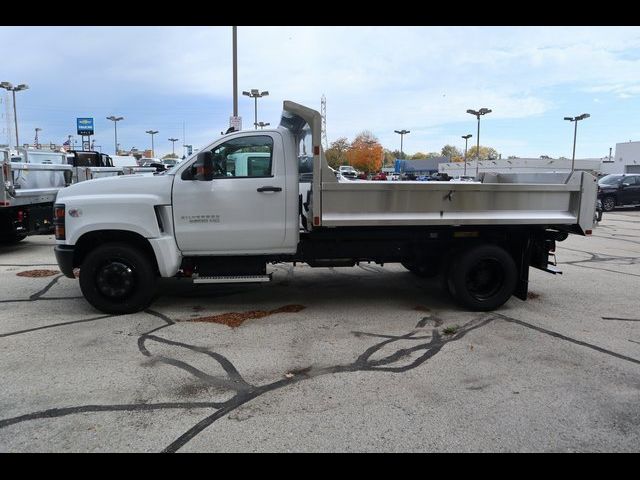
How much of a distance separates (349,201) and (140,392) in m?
3.03

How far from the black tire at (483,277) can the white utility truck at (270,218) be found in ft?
0.05

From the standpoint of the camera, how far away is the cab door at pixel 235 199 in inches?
224

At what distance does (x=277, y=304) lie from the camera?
6410 mm

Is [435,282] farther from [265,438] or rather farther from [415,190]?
[265,438]

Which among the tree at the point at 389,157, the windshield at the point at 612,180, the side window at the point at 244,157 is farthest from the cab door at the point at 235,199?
the tree at the point at 389,157

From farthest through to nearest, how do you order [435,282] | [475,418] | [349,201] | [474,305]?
[435,282], [474,305], [349,201], [475,418]

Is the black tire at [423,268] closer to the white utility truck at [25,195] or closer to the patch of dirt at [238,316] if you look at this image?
the patch of dirt at [238,316]

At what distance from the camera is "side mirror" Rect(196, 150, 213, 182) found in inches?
216

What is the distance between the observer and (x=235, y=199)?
5.72 m

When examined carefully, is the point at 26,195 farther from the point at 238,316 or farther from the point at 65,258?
the point at 238,316

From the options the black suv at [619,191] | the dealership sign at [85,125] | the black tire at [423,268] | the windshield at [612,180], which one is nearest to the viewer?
the black tire at [423,268]

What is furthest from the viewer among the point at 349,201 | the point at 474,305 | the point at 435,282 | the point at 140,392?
the point at 435,282

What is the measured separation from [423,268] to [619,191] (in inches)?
852
